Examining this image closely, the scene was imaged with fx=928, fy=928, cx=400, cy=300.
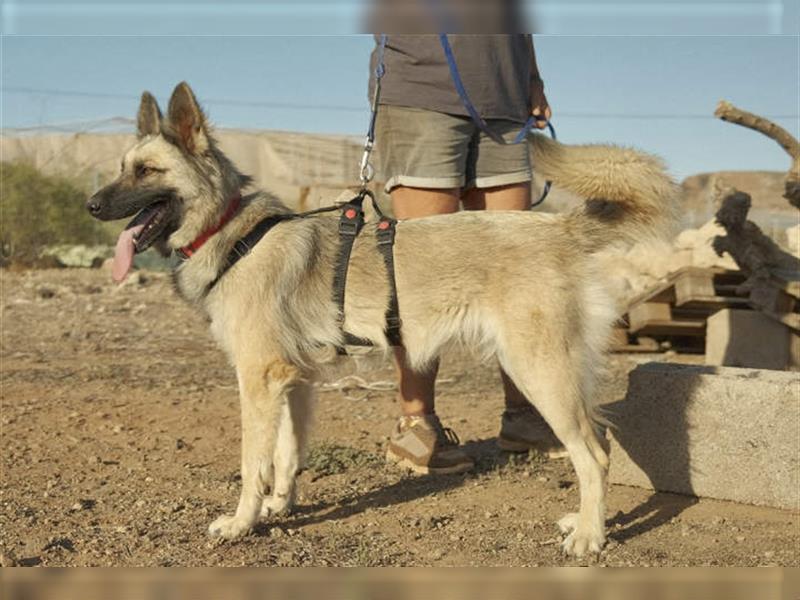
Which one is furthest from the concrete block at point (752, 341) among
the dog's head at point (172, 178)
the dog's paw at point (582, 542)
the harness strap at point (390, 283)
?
the dog's head at point (172, 178)

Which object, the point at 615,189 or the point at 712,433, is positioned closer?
the point at 615,189

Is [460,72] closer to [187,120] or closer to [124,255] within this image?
[187,120]

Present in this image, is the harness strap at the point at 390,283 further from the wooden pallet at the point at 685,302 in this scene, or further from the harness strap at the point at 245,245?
the wooden pallet at the point at 685,302

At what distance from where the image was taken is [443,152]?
17.1 ft

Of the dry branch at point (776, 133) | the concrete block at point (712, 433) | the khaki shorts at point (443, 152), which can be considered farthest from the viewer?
the dry branch at point (776, 133)

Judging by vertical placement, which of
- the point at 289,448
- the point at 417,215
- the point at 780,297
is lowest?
the point at 289,448

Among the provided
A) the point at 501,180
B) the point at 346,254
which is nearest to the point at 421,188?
the point at 501,180

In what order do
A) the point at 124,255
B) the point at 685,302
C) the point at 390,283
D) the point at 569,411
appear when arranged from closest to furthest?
the point at 569,411
the point at 124,255
the point at 390,283
the point at 685,302

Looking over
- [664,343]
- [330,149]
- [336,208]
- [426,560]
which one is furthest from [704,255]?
[330,149]

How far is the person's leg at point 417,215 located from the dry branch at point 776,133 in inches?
91.2

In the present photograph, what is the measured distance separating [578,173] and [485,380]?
3775mm

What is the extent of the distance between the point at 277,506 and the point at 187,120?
1.94m

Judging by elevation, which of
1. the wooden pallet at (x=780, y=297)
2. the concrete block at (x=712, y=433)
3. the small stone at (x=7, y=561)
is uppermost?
the wooden pallet at (x=780, y=297)

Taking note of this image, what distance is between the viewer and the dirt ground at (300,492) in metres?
4.00
